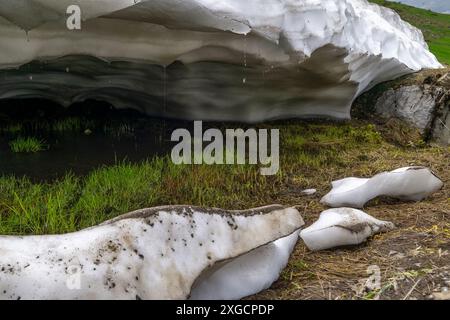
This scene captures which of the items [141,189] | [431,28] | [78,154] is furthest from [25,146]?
[431,28]

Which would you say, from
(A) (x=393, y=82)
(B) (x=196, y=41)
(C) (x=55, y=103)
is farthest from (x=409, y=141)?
(C) (x=55, y=103)

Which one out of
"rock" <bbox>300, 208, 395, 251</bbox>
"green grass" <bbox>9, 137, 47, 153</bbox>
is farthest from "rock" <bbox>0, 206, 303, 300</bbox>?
"green grass" <bbox>9, 137, 47, 153</bbox>

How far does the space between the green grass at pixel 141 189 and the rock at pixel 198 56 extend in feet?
3.65

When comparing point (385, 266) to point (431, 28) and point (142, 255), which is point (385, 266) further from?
point (431, 28)

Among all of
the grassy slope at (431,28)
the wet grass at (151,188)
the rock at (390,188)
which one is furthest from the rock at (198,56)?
the grassy slope at (431,28)

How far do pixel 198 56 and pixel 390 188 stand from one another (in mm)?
2442

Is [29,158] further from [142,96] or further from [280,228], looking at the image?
[280,228]

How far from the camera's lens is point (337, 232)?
2.84m

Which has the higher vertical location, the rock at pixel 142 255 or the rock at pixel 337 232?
the rock at pixel 142 255

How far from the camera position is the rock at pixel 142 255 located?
1.86 meters

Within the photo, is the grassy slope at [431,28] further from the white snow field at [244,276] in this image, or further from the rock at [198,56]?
the white snow field at [244,276]
